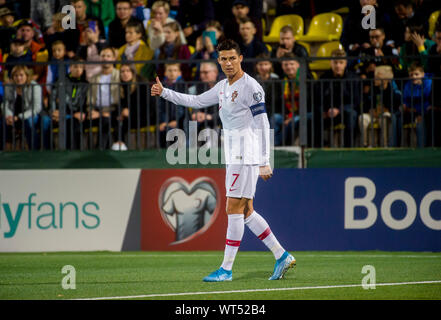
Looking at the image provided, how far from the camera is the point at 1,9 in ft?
58.6

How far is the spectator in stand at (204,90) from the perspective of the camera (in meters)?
13.1

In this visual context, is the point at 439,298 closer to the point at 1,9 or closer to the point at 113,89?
the point at 113,89

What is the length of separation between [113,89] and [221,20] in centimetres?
394

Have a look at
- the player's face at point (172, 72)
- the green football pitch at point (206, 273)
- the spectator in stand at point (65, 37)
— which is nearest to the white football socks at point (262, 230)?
the green football pitch at point (206, 273)

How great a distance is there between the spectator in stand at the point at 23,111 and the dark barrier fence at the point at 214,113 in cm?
2

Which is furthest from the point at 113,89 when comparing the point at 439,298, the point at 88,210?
the point at 439,298

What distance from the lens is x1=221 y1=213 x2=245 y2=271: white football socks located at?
8961 millimetres

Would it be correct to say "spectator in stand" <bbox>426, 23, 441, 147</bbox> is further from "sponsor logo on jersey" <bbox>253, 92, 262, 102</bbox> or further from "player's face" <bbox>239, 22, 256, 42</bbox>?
"sponsor logo on jersey" <bbox>253, 92, 262, 102</bbox>

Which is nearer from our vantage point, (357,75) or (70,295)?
(70,295)

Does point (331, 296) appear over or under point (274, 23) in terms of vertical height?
under

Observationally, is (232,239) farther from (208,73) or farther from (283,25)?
(283,25)

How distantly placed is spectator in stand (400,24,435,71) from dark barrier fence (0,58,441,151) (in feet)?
1.92

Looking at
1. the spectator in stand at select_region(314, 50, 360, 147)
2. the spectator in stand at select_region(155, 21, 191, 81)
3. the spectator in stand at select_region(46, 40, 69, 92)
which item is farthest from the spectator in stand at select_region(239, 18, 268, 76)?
the spectator in stand at select_region(46, 40, 69, 92)

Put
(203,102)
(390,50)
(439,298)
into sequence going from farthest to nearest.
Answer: (390,50)
(203,102)
(439,298)
